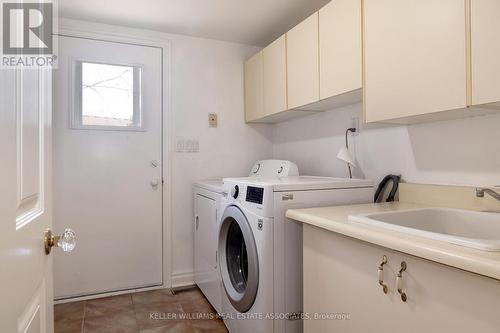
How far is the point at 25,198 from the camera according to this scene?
62cm

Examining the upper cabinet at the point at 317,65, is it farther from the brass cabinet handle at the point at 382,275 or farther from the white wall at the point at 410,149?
the brass cabinet handle at the point at 382,275

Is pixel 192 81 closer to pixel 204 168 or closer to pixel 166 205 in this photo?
pixel 204 168

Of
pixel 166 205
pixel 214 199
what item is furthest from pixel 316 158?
pixel 166 205

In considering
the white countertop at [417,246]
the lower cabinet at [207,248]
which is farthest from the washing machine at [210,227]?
the white countertop at [417,246]

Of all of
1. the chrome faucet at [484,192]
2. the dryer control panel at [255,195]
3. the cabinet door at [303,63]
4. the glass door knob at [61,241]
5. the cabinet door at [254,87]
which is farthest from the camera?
the cabinet door at [254,87]

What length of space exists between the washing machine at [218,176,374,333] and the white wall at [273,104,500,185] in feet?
0.93

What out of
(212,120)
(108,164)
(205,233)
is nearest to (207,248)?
(205,233)

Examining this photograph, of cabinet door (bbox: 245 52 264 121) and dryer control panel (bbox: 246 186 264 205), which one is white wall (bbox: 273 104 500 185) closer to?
cabinet door (bbox: 245 52 264 121)

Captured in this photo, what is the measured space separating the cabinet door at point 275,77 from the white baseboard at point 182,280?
1.52 m

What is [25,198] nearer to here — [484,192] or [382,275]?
[382,275]

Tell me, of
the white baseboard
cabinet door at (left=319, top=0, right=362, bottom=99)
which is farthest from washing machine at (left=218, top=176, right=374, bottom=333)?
the white baseboard

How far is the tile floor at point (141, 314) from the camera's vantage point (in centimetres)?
195

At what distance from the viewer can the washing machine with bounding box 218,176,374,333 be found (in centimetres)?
143

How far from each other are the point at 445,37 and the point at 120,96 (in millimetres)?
2220
